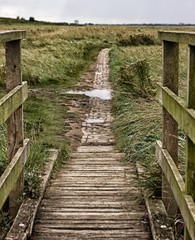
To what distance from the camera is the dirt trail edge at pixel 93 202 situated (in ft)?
11.8

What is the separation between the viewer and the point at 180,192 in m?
2.87

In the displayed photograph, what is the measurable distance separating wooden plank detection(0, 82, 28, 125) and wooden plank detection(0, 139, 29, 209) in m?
0.43

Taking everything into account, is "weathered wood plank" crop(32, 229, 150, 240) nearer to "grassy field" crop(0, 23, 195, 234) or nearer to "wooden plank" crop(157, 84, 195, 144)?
"grassy field" crop(0, 23, 195, 234)

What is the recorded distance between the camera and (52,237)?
350 centimetres

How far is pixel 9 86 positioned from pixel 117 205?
1.54m

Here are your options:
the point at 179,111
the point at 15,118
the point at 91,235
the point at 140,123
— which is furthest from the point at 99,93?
the point at 179,111

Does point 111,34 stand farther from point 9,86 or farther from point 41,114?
point 9,86

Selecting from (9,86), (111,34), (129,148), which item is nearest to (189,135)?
(9,86)

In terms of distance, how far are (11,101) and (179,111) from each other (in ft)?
4.32

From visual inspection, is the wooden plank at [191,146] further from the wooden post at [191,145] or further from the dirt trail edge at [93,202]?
the dirt trail edge at [93,202]

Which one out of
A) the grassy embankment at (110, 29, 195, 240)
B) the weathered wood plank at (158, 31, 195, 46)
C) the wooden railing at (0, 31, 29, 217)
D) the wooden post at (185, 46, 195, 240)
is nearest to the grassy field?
the grassy embankment at (110, 29, 195, 240)

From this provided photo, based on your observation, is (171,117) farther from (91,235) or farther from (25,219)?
(25,219)

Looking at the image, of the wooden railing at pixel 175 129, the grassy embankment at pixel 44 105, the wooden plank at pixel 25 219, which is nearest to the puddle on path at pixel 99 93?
the grassy embankment at pixel 44 105

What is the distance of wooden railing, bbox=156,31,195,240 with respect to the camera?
2.58m
